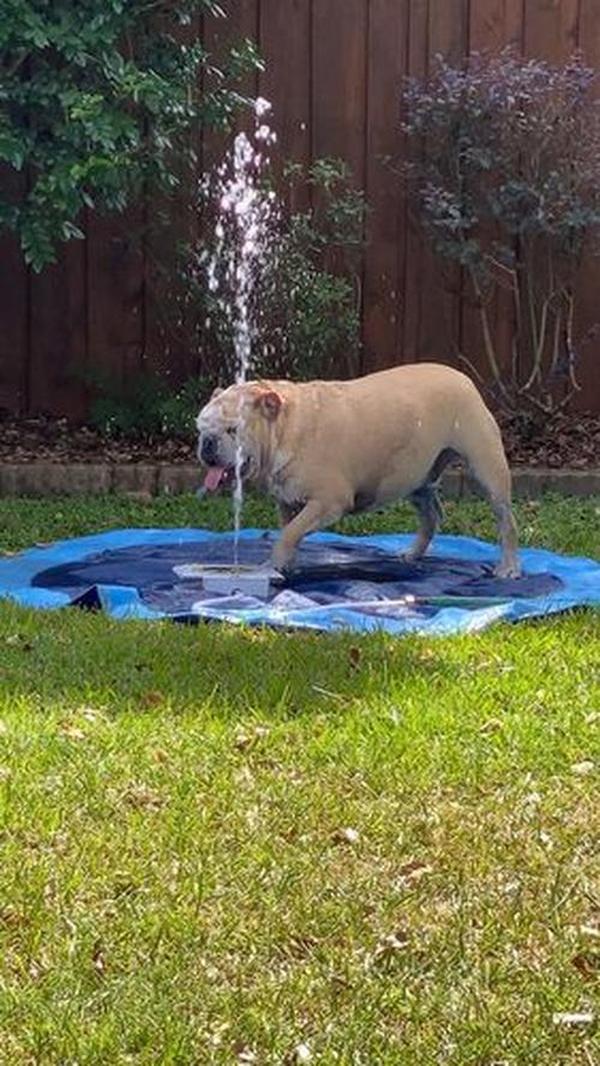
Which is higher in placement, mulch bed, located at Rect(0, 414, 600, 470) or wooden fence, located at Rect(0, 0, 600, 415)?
wooden fence, located at Rect(0, 0, 600, 415)

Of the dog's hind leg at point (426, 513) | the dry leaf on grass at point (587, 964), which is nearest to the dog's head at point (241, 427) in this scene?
the dog's hind leg at point (426, 513)

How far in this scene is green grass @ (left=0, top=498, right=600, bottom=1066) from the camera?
92.5 inches

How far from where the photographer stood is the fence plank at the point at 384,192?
27.7 feet

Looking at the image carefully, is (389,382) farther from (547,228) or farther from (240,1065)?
(240,1065)

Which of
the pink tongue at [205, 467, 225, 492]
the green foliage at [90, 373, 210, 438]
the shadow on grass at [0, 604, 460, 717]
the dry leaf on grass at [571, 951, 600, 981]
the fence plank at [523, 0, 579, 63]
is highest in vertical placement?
the fence plank at [523, 0, 579, 63]

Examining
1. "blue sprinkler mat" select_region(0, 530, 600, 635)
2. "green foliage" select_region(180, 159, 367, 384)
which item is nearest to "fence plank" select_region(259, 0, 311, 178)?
"green foliage" select_region(180, 159, 367, 384)

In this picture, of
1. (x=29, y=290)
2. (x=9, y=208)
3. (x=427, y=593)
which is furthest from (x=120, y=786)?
(x=29, y=290)

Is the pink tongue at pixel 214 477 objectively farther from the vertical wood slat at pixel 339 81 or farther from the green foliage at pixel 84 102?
the vertical wood slat at pixel 339 81

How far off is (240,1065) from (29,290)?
22.0ft

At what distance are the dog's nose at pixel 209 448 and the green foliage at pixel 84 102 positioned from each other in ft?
4.55

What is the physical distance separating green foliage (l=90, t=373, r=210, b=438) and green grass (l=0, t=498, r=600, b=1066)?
3640mm

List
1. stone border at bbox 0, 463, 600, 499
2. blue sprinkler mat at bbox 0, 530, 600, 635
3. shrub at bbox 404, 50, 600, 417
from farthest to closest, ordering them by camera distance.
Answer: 1. shrub at bbox 404, 50, 600, 417
2. stone border at bbox 0, 463, 600, 499
3. blue sprinkler mat at bbox 0, 530, 600, 635

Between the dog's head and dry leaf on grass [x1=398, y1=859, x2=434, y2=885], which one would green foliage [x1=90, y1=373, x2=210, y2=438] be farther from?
dry leaf on grass [x1=398, y1=859, x2=434, y2=885]

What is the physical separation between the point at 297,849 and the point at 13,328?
19.6 ft
